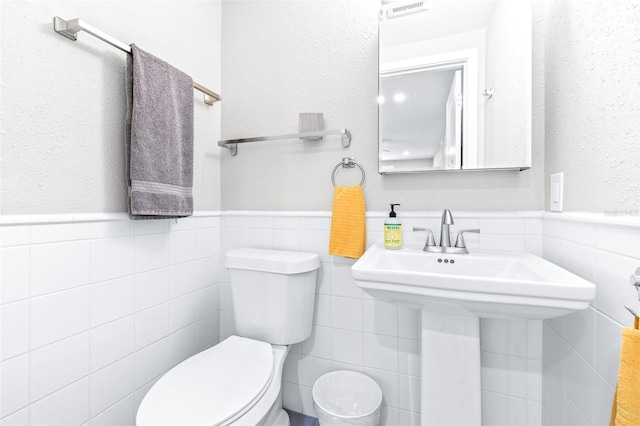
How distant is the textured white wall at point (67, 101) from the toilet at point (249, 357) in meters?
0.57

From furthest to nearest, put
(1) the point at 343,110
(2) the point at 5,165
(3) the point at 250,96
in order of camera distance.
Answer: (3) the point at 250,96 < (1) the point at 343,110 < (2) the point at 5,165

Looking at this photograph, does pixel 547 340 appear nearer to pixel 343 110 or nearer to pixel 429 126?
pixel 429 126

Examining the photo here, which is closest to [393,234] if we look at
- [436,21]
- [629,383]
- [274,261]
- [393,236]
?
[393,236]

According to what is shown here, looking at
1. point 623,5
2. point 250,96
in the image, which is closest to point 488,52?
point 623,5

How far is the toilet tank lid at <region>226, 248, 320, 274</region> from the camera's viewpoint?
45.9 inches

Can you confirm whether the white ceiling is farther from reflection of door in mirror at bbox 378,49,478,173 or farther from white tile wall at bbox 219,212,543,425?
white tile wall at bbox 219,212,543,425

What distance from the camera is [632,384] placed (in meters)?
0.49

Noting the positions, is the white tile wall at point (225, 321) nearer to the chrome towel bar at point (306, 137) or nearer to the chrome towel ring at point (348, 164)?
the chrome towel ring at point (348, 164)

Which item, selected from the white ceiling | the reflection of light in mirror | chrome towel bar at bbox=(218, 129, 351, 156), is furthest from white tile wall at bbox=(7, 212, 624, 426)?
the white ceiling

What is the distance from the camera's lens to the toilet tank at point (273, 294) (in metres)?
1.18

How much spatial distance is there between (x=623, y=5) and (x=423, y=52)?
0.61m

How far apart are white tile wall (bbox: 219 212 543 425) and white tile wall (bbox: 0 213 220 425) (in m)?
0.33

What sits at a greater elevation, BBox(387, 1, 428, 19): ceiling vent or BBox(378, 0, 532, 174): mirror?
BBox(387, 1, 428, 19): ceiling vent

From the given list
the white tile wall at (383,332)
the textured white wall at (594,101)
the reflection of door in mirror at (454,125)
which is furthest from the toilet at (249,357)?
the textured white wall at (594,101)
